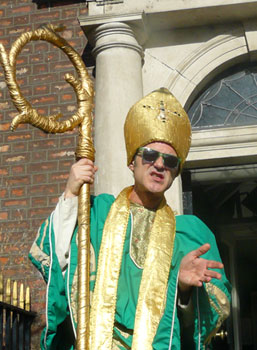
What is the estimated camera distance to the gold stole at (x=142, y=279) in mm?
3811

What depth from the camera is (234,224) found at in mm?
9844

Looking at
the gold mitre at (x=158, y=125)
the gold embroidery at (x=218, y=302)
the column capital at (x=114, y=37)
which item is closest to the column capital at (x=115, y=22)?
A: the column capital at (x=114, y=37)

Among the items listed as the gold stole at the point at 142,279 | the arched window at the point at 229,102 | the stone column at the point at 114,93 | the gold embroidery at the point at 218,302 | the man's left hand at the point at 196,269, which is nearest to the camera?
the man's left hand at the point at 196,269

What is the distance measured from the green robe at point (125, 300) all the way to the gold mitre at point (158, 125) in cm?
49

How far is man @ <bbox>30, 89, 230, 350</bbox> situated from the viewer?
385cm

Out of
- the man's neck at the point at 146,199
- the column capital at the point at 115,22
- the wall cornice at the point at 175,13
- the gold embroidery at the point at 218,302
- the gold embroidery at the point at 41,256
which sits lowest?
the gold embroidery at the point at 218,302

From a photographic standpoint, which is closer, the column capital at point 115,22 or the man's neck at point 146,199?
the man's neck at point 146,199

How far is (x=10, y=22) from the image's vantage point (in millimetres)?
7324

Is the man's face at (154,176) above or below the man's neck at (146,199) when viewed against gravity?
above

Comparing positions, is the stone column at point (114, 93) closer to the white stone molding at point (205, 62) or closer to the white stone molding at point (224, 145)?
the white stone molding at point (205, 62)

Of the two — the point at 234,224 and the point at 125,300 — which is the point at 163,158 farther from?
the point at 234,224

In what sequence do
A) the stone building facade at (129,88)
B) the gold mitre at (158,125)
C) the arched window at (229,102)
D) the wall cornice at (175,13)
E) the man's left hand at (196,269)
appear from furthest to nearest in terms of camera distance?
the arched window at (229,102)
the wall cornice at (175,13)
the stone building facade at (129,88)
the gold mitre at (158,125)
the man's left hand at (196,269)

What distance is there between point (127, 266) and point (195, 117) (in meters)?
3.09

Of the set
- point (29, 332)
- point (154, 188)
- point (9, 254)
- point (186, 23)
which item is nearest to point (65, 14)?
point (186, 23)
